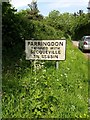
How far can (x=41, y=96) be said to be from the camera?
6.80 metres

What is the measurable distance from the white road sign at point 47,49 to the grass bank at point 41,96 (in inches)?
18.8

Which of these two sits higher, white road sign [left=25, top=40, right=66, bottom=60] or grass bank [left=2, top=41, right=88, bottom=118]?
white road sign [left=25, top=40, right=66, bottom=60]

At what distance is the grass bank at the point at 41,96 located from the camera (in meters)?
6.35

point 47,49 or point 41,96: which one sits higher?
point 47,49

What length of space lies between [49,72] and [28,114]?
340cm

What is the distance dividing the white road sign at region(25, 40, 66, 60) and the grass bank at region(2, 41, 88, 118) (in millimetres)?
478

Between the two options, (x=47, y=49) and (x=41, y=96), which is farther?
(x=47, y=49)

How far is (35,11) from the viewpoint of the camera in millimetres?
46344

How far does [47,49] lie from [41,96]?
2706 millimetres

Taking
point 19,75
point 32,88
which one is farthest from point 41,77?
point 32,88

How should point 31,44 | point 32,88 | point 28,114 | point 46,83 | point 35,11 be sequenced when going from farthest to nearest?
point 35,11 → point 31,44 → point 46,83 → point 32,88 → point 28,114

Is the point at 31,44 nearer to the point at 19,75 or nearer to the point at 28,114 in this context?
the point at 19,75

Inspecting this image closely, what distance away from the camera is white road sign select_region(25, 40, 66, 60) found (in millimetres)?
9164

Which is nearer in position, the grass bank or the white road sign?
the grass bank
